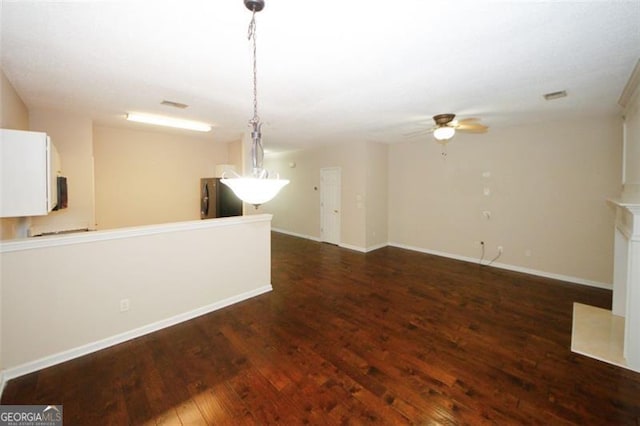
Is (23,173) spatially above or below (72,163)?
below

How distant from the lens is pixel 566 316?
3180 mm

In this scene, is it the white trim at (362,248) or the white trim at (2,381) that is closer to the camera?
the white trim at (2,381)

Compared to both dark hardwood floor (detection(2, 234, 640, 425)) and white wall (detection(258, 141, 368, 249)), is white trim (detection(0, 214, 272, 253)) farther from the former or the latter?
white wall (detection(258, 141, 368, 249))

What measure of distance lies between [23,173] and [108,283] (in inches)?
47.1

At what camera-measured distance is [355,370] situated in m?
2.27

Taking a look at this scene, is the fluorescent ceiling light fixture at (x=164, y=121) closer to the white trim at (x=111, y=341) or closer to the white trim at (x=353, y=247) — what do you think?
the white trim at (x=111, y=341)

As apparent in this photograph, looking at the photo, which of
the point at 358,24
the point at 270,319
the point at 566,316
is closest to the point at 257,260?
the point at 270,319

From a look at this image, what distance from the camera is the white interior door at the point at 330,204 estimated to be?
6781 millimetres

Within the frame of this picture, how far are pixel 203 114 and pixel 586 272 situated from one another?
21.6 ft

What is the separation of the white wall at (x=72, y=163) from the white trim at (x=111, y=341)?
2.22 m

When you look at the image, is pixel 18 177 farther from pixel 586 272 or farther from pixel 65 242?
pixel 586 272

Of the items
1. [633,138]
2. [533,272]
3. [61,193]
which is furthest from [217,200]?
[633,138]

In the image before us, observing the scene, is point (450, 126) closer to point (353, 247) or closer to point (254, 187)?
point (254, 187)

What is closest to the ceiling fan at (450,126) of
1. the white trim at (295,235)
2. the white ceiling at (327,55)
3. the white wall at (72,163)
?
the white ceiling at (327,55)
